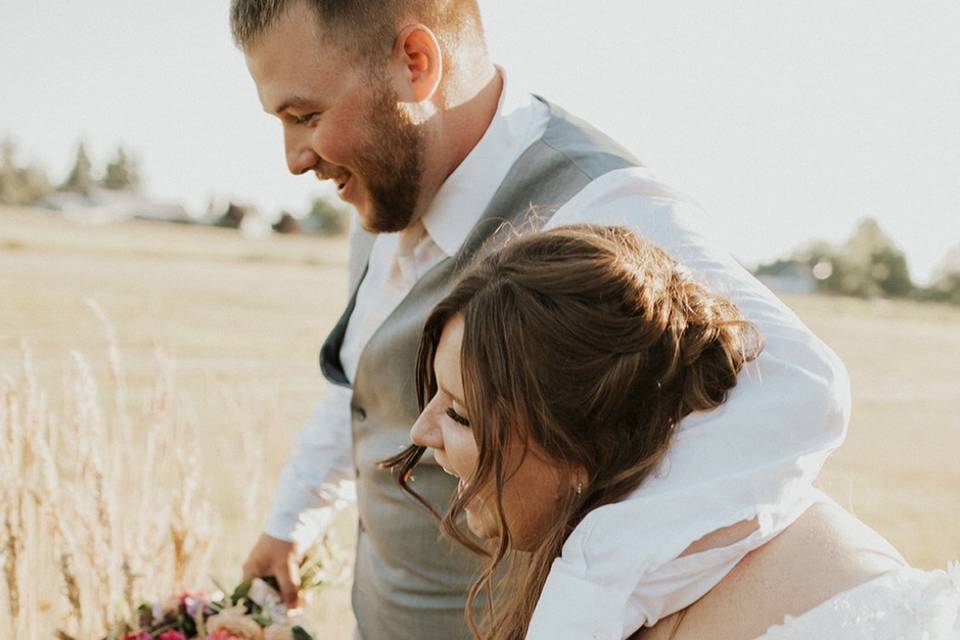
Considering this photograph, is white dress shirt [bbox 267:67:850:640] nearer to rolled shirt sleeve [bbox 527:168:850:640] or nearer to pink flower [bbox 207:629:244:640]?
rolled shirt sleeve [bbox 527:168:850:640]

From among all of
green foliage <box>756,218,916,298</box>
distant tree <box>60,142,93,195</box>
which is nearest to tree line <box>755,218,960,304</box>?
green foliage <box>756,218,916,298</box>

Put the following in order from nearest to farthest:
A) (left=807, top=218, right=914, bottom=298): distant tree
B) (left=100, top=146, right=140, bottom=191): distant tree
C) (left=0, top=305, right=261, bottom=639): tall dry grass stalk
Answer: (left=0, top=305, right=261, bottom=639): tall dry grass stalk, (left=807, top=218, right=914, bottom=298): distant tree, (left=100, top=146, right=140, bottom=191): distant tree

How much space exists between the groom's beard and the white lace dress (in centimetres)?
126

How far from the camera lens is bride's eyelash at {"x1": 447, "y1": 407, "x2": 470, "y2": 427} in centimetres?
149

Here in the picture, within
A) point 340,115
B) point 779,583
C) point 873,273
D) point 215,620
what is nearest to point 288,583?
point 215,620

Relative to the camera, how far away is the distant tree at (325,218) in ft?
169

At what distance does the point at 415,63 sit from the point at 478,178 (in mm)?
280

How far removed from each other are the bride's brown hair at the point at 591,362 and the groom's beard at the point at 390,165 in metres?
0.81

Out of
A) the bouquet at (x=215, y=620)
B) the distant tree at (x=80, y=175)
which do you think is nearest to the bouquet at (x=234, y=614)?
the bouquet at (x=215, y=620)

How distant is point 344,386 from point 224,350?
47.4ft

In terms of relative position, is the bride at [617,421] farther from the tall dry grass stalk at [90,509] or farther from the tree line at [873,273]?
the tree line at [873,273]

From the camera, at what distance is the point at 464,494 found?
1468 mm

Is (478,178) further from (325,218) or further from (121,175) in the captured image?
(121,175)

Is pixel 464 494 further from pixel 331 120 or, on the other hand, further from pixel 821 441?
pixel 331 120
